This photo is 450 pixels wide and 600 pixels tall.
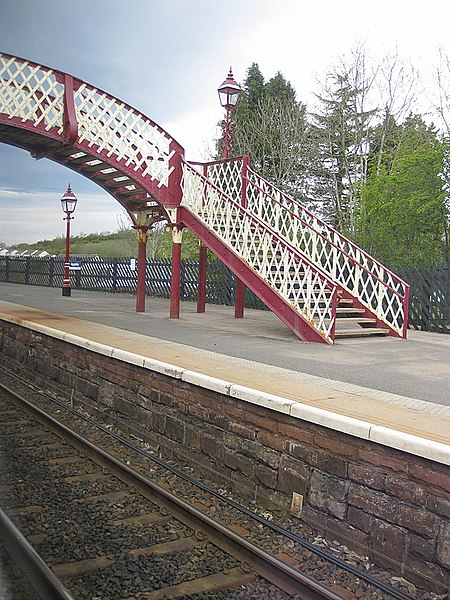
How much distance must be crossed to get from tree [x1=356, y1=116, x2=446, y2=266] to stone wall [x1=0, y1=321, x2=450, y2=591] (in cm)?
1056

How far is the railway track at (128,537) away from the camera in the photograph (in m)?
3.69

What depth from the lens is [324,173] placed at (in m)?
27.4

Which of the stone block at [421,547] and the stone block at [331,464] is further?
the stone block at [331,464]

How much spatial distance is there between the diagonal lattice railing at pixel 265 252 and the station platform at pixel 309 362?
1.88ft

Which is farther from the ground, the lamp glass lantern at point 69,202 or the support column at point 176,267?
the lamp glass lantern at point 69,202

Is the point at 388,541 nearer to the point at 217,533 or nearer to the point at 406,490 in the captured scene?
the point at 406,490

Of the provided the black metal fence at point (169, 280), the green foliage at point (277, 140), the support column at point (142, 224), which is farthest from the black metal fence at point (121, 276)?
the green foliage at point (277, 140)

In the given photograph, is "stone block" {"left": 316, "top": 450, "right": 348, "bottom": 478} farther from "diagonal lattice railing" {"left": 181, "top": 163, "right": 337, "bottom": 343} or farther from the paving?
"diagonal lattice railing" {"left": 181, "top": 163, "right": 337, "bottom": 343}

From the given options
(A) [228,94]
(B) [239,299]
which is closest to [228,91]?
(A) [228,94]

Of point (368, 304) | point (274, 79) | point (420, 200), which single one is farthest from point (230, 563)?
point (274, 79)

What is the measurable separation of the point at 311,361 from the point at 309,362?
101 mm

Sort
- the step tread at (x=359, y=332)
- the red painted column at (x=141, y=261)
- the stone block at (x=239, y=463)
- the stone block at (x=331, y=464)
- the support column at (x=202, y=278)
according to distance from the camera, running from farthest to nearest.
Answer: the support column at (x=202, y=278)
the red painted column at (x=141, y=261)
the step tread at (x=359, y=332)
the stone block at (x=239, y=463)
the stone block at (x=331, y=464)

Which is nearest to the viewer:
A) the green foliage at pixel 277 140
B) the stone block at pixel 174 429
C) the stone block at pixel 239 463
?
Result: the stone block at pixel 239 463

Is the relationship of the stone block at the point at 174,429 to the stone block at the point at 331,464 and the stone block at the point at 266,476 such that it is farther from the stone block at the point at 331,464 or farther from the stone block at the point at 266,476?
the stone block at the point at 331,464
